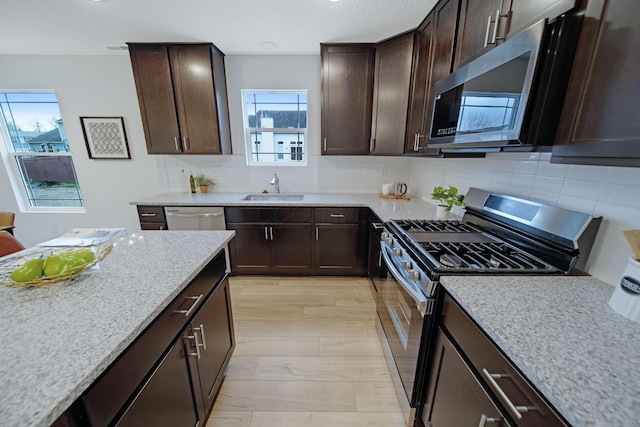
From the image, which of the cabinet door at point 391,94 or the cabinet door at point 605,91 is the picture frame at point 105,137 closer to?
the cabinet door at point 391,94

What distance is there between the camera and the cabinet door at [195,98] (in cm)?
239

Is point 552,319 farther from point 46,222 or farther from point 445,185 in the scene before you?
point 46,222

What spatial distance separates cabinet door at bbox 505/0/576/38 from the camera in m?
0.80

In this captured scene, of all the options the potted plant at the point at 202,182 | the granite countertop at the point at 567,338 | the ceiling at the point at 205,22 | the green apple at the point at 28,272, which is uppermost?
the ceiling at the point at 205,22

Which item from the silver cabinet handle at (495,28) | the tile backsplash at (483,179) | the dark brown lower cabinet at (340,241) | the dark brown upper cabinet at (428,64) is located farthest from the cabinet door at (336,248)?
the silver cabinet handle at (495,28)

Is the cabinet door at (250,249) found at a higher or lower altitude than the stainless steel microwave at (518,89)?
lower

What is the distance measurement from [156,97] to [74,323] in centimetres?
257

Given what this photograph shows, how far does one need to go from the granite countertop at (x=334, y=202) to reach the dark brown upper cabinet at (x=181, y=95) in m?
0.53

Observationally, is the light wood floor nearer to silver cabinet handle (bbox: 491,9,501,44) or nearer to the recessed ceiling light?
silver cabinet handle (bbox: 491,9,501,44)

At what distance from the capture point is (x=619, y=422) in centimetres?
45

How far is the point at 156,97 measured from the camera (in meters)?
2.47

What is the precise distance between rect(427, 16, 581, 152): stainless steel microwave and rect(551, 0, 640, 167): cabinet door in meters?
0.04

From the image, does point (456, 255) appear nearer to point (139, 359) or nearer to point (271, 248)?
point (139, 359)

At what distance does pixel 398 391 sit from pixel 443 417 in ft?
1.57
